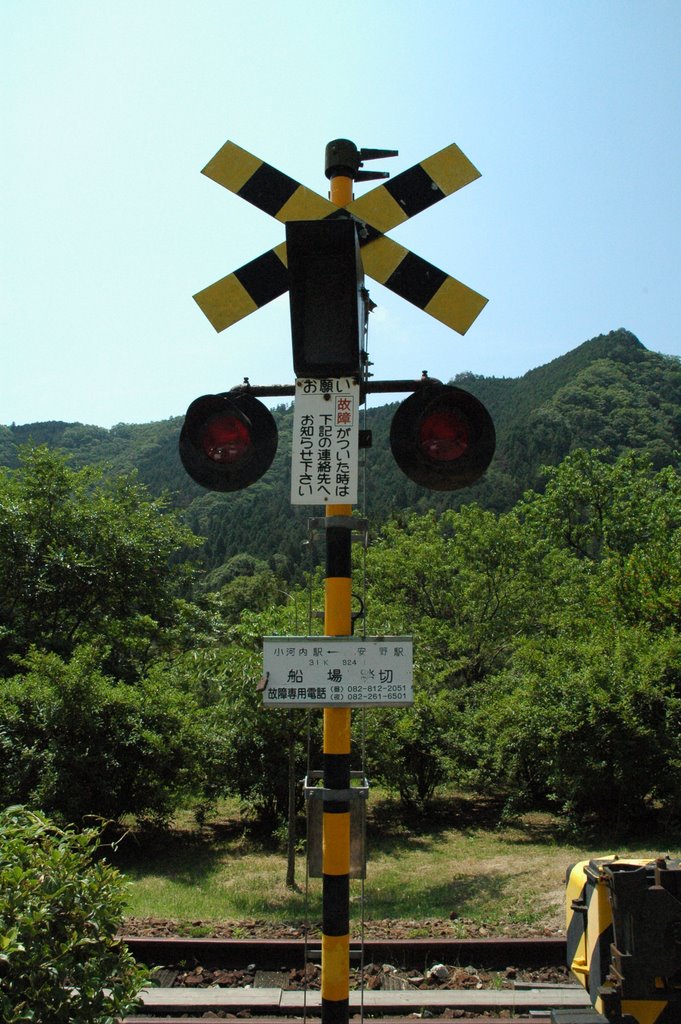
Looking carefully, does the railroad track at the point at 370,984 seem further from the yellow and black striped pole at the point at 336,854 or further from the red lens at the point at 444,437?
the red lens at the point at 444,437

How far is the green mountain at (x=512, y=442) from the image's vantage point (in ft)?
222

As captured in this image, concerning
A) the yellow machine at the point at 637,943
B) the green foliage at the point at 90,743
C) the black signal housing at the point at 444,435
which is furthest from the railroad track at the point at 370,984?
the green foliage at the point at 90,743

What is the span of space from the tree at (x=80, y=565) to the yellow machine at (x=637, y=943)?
46.6 ft

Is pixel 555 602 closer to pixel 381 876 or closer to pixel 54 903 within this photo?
pixel 381 876

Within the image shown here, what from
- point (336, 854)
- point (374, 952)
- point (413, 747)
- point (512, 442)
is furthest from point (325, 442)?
point (512, 442)

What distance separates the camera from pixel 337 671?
3420mm

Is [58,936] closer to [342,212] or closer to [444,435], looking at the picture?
[444,435]

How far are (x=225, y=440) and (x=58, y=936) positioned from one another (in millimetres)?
2365

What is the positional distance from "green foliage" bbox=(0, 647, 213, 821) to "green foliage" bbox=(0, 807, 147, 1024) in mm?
8708

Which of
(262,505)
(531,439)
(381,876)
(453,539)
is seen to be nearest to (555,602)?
(453,539)

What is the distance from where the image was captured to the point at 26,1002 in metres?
3.39

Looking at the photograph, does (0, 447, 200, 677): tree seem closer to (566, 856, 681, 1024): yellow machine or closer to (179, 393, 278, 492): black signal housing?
(179, 393, 278, 492): black signal housing

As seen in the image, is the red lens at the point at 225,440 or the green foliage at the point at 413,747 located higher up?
the red lens at the point at 225,440

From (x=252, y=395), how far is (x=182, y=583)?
1815 cm
